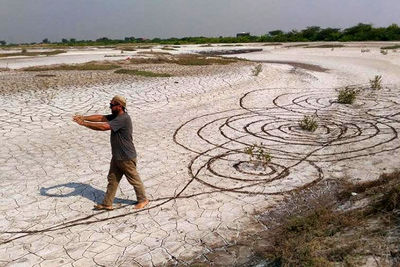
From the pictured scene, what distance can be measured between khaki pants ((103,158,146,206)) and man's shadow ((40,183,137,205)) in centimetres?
39

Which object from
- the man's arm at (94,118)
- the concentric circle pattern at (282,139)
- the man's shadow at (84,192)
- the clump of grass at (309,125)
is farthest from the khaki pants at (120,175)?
the clump of grass at (309,125)

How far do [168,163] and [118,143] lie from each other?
2.50 metres

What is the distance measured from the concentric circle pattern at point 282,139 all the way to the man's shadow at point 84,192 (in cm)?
160

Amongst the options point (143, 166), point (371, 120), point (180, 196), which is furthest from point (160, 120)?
point (371, 120)

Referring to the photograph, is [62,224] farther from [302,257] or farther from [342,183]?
[342,183]

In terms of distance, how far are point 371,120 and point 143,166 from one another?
22.6 ft

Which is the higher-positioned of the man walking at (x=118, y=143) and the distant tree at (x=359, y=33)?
the distant tree at (x=359, y=33)

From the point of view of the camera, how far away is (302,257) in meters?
3.75

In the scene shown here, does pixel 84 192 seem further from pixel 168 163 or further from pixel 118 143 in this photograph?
pixel 168 163

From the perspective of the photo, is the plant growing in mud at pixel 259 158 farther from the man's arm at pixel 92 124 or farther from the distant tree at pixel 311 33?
the distant tree at pixel 311 33

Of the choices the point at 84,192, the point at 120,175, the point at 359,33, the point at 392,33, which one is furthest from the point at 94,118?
the point at 359,33

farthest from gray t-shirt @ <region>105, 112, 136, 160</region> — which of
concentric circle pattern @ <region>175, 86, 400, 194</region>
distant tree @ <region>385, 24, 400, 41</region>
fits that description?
distant tree @ <region>385, 24, 400, 41</region>

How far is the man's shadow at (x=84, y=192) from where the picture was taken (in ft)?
19.8

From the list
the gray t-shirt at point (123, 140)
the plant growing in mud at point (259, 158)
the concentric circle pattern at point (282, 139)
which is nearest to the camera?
the gray t-shirt at point (123, 140)
